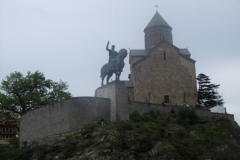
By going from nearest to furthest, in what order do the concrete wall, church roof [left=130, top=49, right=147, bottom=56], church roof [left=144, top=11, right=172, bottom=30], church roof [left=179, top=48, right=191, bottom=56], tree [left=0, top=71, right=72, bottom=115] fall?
the concrete wall
tree [left=0, top=71, right=72, bottom=115]
church roof [left=130, top=49, right=147, bottom=56]
church roof [left=179, top=48, right=191, bottom=56]
church roof [left=144, top=11, right=172, bottom=30]

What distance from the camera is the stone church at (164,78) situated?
40.3 m

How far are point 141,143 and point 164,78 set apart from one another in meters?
18.4

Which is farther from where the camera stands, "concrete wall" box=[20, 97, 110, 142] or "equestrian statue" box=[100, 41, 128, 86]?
"equestrian statue" box=[100, 41, 128, 86]

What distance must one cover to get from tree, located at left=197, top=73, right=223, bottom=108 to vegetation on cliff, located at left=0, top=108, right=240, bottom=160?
19078 mm

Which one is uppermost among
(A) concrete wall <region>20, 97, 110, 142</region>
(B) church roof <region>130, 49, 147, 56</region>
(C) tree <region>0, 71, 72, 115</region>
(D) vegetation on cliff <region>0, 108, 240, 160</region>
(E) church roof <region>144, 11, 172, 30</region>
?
(E) church roof <region>144, 11, 172, 30</region>

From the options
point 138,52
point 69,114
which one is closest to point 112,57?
point 69,114

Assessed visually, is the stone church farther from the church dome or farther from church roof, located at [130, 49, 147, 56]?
the church dome

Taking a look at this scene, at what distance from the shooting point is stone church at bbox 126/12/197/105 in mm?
40312

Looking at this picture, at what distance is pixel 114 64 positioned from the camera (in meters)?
27.4

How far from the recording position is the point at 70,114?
25.6 m

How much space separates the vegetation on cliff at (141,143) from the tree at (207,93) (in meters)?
19.1

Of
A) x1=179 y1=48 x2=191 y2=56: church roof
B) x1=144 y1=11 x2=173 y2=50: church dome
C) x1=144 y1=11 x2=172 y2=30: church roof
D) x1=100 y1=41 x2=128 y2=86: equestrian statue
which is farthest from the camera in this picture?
x1=144 y1=11 x2=172 y2=30: church roof

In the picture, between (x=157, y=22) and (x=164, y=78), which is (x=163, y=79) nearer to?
(x=164, y=78)

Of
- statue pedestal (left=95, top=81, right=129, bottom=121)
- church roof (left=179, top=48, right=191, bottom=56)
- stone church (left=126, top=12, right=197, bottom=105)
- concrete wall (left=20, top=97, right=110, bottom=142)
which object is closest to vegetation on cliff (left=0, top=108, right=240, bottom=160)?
concrete wall (left=20, top=97, right=110, bottom=142)
